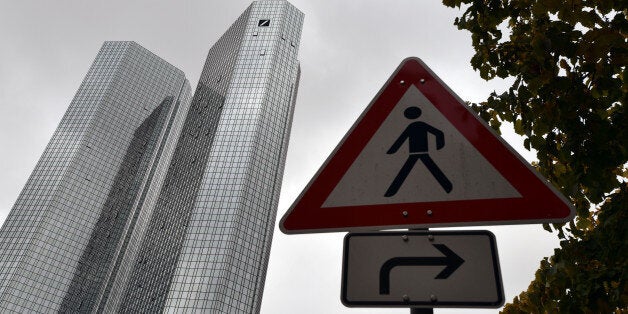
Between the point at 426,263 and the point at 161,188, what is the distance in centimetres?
13482

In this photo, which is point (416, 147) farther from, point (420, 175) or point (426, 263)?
point (426, 263)

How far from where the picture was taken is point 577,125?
9.09 feet

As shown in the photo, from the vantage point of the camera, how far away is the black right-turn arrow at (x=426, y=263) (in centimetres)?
168

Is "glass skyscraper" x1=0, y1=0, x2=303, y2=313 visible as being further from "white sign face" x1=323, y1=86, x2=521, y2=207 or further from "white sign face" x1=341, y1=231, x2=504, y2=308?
"white sign face" x1=341, y1=231, x2=504, y2=308

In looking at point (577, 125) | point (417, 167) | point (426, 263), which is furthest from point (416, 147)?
point (577, 125)

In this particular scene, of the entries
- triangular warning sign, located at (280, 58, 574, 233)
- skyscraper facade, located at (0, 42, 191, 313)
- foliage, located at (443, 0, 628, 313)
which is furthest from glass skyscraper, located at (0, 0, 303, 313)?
triangular warning sign, located at (280, 58, 574, 233)

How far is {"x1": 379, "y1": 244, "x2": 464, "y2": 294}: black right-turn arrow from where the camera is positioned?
5.50 ft

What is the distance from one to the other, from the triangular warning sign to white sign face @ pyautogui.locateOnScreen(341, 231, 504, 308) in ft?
0.21

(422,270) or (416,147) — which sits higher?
(416,147)

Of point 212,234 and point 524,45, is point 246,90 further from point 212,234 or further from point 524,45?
point 524,45

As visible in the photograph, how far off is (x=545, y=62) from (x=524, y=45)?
19.4 inches

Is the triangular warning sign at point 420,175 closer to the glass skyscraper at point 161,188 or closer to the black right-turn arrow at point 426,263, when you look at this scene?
the black right-turn arrow at point 426,263

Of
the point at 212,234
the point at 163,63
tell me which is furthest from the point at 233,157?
the point at 163,63

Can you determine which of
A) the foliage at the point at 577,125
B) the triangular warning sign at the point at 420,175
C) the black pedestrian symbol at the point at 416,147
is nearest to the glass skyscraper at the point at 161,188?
the foliage at the point at 577,125
